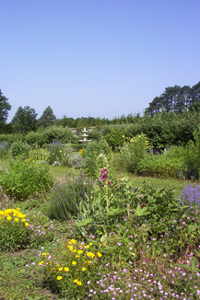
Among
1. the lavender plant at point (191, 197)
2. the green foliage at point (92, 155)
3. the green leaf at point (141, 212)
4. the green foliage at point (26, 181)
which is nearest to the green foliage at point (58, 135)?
the green foliage at point (92, 155)

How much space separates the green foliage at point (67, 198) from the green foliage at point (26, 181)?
108cm

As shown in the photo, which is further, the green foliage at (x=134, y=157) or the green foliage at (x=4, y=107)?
the green foliage at (x=4, y=107)

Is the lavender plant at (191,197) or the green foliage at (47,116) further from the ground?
the green foliage at (47,116)

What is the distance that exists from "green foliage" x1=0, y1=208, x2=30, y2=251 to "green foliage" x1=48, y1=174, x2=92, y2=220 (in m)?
0.87

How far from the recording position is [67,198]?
15.8ft

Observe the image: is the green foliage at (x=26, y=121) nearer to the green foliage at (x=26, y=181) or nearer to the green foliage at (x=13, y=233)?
the green foliage at (x=26, y=181)

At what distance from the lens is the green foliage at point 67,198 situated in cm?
Answer: 466

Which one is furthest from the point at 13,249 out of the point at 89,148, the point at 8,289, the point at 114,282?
the point at 89,148

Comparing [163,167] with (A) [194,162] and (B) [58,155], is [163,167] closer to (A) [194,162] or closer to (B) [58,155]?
(A) [194,162]

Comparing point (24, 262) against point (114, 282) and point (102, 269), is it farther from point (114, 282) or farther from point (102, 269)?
point (114, 282)

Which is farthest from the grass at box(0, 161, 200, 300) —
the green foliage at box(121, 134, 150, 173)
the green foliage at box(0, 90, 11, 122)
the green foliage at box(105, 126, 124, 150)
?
the green foliage at box(0, 90, 11, 122)

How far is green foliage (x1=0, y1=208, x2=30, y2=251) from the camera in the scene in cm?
366

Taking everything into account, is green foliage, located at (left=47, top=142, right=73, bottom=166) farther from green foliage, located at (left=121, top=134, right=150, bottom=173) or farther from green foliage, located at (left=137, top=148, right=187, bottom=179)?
green foliage, located at (left=137, top=148, right=187, bottom=179)

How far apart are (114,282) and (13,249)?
1648 mm
